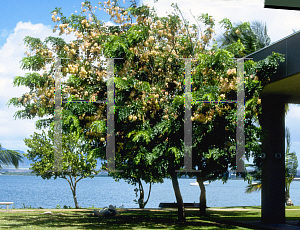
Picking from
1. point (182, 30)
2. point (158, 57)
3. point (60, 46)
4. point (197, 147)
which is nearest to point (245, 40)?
point (182, 30)

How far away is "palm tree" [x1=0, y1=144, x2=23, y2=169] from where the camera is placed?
62.0ft

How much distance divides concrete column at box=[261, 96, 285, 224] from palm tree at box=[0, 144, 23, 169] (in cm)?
1285

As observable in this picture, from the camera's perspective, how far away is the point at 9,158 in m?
19.0

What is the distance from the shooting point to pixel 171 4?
40.5ft

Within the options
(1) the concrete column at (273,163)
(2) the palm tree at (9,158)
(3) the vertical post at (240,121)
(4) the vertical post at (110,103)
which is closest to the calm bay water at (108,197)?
(2) the palm tree at (9,158)

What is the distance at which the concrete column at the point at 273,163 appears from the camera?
12156 millimetres

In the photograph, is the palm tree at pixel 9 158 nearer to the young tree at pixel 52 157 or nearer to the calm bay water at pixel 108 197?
the young tree at pixel 52 157

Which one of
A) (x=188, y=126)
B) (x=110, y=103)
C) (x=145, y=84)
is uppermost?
(x=145, y=84)

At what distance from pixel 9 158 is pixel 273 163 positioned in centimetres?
1351

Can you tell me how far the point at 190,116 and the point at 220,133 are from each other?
119 cm

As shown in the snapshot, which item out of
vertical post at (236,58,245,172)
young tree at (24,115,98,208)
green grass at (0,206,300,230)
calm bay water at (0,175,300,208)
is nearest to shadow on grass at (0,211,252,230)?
green grass at (0,206,300,230)

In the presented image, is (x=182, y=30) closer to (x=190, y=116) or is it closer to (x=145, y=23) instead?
(x=145, y=23)

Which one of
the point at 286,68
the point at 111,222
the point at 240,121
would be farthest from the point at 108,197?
the point at 286,68

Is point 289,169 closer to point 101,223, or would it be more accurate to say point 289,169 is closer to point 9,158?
point 101,223
